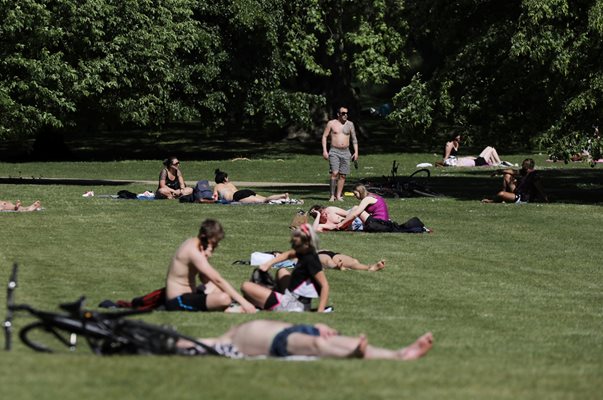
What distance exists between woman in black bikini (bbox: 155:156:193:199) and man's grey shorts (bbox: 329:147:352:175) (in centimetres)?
343

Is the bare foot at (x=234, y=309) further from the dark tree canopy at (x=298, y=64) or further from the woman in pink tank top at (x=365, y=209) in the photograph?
the dark tree canopy at (x=298, y=64)

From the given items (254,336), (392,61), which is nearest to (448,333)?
(254,336)

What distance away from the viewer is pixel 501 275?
21.2 metres

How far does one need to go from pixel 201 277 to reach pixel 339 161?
1678cm

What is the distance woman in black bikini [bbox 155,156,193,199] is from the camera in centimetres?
3412

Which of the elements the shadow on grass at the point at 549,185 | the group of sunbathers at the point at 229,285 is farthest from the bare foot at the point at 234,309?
the shadow on grass at the point at 549,185

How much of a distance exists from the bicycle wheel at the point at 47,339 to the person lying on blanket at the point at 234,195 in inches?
743

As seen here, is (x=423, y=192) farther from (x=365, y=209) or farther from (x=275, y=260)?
(x=275, y=260)

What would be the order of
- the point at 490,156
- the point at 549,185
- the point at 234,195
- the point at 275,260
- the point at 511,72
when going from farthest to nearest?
the point at 490,156 < the point at 549,185 < the point at 511,72 < the point at 234,195 < the point at 275,260

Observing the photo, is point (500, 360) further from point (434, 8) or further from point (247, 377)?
point (434, 8)

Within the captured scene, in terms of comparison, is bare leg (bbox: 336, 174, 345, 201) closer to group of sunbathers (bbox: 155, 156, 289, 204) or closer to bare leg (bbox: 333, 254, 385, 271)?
group of sunbathers (bbox: 155, 156, 289, 204)

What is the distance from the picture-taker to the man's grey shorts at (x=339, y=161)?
108 ft

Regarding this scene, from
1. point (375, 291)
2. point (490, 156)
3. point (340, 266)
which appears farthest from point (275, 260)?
point (490, 156)

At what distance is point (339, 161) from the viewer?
32.9 metres
